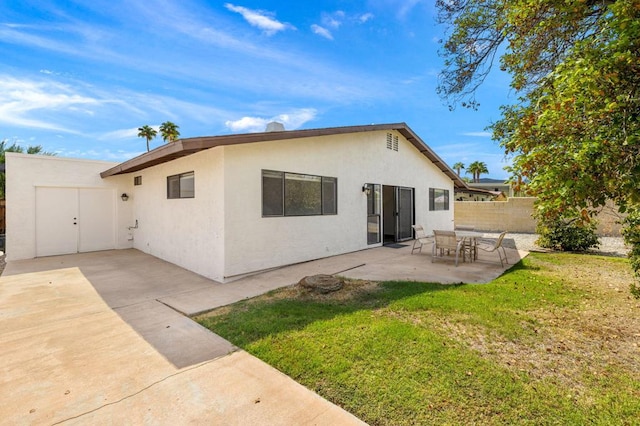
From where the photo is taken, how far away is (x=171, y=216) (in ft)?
28.0

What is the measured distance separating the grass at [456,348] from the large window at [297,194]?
2.50 meters

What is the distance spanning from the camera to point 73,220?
34.6 feet

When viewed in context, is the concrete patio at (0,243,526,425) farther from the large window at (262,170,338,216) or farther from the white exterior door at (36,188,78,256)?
the white exterior door at (36,188,78,256)

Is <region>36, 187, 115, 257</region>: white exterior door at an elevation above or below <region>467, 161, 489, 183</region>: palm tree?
below

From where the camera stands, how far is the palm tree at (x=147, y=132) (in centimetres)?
3011

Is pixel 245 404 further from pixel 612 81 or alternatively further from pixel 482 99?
pixel 482 99

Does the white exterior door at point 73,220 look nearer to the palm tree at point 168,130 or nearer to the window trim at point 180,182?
the window trim at point 180,182

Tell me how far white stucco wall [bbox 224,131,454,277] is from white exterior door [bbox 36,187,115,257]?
7831mm

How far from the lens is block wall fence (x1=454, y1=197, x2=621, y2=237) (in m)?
16.4

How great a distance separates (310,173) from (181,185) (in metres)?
3.53

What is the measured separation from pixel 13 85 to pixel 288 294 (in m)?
11.3

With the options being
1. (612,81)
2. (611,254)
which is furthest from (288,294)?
(611,254)

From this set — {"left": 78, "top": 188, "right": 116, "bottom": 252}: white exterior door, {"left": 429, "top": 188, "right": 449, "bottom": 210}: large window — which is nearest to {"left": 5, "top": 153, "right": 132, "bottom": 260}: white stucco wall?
{"left": 78, "top": 188, "right": 116, "bottom": 252}: white exterior door

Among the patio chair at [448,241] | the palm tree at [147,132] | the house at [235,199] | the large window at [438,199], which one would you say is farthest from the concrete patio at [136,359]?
the palm tree at [147,132]
